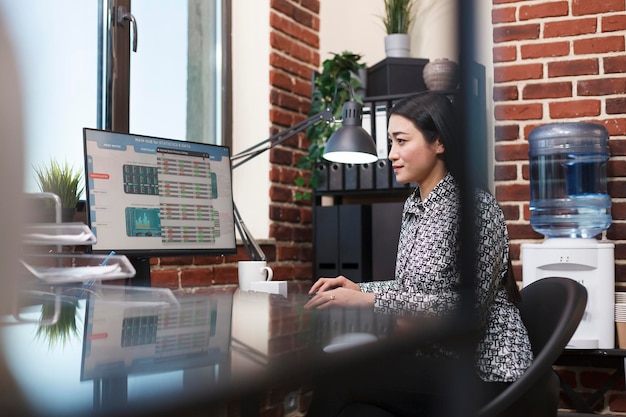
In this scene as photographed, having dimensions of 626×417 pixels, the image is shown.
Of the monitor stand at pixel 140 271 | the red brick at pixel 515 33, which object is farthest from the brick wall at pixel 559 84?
the monitor stand at pixel 140 271

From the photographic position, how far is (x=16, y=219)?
7.9 inches

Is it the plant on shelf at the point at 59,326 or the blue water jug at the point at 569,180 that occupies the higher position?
the blue water jug at the point at 569,180

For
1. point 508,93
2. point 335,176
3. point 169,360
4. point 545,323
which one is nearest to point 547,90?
point 508,93

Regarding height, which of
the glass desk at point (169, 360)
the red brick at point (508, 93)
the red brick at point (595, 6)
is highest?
the red brick at point (595, 6)

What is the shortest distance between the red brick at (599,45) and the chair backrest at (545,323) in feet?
5.29

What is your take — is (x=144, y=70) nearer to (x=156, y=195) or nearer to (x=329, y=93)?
(x=329, y=93)

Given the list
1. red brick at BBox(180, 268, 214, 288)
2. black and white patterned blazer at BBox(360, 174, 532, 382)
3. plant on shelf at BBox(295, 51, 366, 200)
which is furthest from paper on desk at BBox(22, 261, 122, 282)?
plant on shelf at BBox(295, 51, 366, 200)

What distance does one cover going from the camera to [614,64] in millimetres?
3094

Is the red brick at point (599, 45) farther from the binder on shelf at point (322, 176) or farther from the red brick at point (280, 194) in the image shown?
the red brick at point (280, 194)

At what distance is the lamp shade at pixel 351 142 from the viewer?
227cm

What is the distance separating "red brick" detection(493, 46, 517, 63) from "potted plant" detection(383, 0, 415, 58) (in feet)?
1.43

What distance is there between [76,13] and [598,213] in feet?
7.43

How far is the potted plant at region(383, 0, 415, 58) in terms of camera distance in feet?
11.4

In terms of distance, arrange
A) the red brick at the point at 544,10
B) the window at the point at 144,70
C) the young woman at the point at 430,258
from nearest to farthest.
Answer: the young woman at the point at 430,258 → the window at the point at 144,70 → the red brick at the point at 544,10
